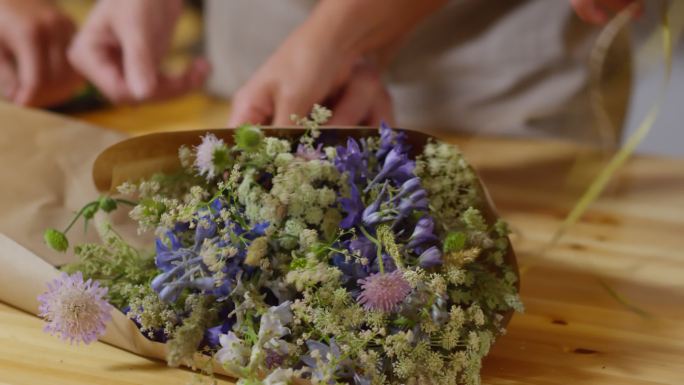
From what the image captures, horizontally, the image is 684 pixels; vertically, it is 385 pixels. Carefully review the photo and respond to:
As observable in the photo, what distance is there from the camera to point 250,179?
0.54 metres

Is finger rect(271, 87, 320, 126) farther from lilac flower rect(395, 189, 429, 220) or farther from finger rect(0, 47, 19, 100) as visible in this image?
finger rect(0, 47, 19, 100)

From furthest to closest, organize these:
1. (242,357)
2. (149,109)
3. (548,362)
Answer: (149,109) → (548,362) → (242,357)

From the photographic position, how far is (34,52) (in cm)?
100

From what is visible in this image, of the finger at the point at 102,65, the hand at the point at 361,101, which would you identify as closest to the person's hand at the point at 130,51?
the finger at the point at 102,65

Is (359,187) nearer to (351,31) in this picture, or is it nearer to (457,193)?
(457,193)

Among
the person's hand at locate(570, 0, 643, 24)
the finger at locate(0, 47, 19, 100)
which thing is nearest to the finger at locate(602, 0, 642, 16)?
the person's hand at locate(570, 0, 643, 24)

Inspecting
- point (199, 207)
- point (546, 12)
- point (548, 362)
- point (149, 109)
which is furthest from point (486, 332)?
point (149, 109)

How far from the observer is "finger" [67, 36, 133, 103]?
94 centimetres

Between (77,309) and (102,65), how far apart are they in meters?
0.50

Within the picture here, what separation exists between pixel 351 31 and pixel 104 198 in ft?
1.00

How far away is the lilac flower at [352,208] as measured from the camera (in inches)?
20.8

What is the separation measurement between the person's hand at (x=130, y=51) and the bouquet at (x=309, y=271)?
0.35 meters

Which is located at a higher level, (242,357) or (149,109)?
(149,109)

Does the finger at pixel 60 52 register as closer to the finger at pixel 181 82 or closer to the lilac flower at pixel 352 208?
the finger at pixel 181 82
